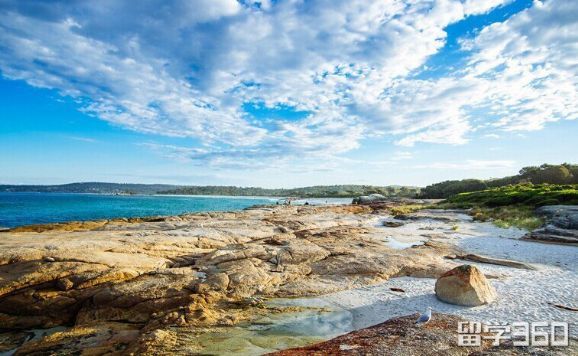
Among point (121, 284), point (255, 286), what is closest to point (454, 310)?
point (255, 286)

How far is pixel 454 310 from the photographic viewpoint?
1041 centimetres

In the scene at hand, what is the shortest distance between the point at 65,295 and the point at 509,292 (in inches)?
617

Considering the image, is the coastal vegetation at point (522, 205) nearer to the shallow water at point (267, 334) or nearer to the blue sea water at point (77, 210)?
the shallow water at point (267, 334)

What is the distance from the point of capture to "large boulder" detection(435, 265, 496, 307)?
10758mm

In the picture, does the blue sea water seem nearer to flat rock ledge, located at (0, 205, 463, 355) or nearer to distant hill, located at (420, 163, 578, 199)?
flat rock ledge, located at (0, 205, 463, 355)

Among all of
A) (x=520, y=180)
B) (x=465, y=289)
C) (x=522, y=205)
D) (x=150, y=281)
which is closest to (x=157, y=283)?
(x=150, y=281)

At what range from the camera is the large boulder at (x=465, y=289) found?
1076 cm

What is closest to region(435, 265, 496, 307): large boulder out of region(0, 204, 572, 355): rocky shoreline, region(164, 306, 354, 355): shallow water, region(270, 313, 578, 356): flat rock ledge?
region(270, 313, 578, 356): flat rock ledge

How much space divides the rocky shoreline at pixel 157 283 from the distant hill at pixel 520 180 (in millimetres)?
65486

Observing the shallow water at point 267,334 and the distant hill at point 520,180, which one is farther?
the distant hill at point 520,180

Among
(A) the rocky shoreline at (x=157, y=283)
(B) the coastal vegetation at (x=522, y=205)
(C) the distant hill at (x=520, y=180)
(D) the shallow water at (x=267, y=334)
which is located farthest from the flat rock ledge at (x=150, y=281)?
(C) the distant hill at (x=520, y=180)

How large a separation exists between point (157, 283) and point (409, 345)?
28.3 ft

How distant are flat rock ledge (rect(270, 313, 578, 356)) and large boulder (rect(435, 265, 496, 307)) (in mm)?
2009

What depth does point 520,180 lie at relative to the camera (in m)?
77.3
